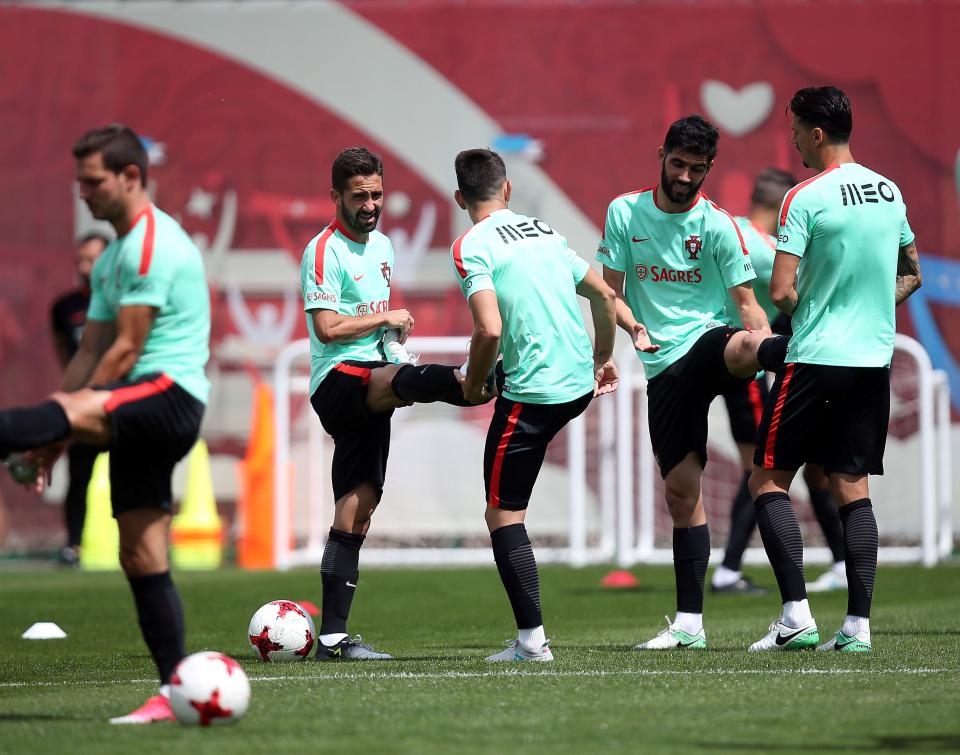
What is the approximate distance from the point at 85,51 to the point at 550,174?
14.6 feet

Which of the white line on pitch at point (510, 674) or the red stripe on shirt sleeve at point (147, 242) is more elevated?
the red stripe on shirt sleeve at point (147, 242)

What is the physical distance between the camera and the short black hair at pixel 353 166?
6.76 meters

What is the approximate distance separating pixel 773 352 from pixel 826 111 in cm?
100

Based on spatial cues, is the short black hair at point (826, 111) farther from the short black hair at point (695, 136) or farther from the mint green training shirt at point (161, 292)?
the mint green training shirt at point (161, 292)

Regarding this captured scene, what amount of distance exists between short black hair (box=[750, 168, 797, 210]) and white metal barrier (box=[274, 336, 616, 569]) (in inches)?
153

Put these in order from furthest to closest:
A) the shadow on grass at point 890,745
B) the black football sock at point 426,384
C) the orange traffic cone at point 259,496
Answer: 1. the orange traffic cone at point 259,496
2. the black football sock at point 426,384
3. the shadow on grass at point 890,745

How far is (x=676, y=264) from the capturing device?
22.9 feet

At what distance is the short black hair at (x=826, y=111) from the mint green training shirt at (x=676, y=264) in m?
0.65

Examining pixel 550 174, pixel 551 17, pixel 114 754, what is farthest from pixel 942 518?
pixel 114 754

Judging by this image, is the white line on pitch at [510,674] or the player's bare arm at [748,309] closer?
the white line on pitch at [510,674]

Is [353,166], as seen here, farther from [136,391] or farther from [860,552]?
[860,552]

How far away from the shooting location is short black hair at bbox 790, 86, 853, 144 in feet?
21.0

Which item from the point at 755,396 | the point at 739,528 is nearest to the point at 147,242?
the point at 755,396

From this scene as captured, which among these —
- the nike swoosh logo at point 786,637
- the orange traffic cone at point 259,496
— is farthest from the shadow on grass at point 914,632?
the orange traffic cone at point 259,496
